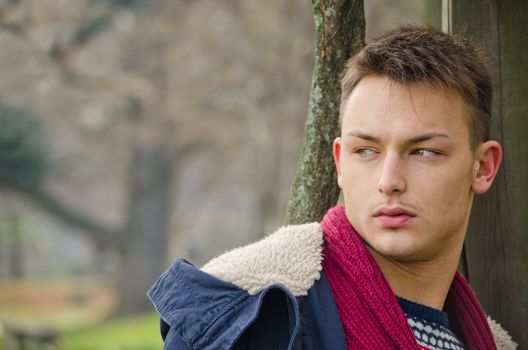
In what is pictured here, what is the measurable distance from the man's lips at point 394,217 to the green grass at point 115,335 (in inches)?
377

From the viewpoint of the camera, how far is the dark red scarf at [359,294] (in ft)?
6.63

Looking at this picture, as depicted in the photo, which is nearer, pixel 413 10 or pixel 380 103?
pixel 380 103

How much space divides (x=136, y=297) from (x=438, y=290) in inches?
624

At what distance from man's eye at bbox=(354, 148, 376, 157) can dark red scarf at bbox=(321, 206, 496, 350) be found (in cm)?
17

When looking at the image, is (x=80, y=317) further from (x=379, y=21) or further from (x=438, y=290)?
(x=438, y=290)

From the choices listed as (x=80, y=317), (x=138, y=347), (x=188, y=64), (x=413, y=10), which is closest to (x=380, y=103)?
(x=413, y=10)

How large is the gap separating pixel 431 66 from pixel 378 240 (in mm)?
457

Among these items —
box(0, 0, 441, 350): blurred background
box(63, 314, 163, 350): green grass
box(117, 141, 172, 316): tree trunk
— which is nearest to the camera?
box(0, 0, 441, 350): blurred background

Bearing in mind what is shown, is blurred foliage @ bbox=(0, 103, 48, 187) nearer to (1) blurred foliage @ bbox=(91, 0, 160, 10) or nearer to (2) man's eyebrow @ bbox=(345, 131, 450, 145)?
(1) blurred foliage @ bbox=(91, 0, 160, 10)

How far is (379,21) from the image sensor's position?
454 inches

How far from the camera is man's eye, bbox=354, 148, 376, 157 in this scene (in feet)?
7.02

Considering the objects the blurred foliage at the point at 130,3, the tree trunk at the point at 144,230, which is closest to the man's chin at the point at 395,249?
the blurred foliage at the point at 130,3

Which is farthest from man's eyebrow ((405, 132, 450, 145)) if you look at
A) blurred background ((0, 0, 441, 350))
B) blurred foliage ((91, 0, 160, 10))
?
blurred foliage ((91, 0, 160, 10))

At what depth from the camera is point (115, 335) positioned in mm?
14820
